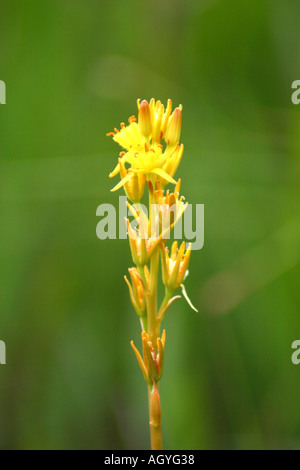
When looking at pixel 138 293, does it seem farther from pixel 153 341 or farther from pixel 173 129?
pixel 173 129

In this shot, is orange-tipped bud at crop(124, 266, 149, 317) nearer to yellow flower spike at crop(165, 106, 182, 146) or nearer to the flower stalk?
the flower stalk

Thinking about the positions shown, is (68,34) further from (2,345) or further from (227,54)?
(2,345)

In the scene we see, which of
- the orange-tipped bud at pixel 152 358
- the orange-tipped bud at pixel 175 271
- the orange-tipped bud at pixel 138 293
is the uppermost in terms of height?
the orange-tipped bud at pixel 175 271

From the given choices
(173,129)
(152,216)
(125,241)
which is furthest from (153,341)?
(125,241)

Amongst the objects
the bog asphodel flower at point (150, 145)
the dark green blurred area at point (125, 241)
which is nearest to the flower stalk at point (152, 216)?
the bog asphodel flower at point (150, 145)

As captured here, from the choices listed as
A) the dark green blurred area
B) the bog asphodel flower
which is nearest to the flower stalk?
the bog asphodel flower

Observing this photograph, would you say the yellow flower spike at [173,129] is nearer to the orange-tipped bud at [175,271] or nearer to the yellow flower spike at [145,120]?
the yellow flower spike at [145,120]

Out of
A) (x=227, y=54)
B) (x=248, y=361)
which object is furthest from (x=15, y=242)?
(x=227, y=54)

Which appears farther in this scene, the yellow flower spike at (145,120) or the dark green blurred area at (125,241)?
the dark green blurred area at (125,241)
